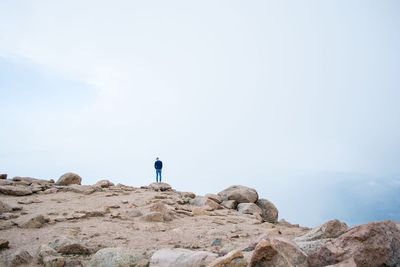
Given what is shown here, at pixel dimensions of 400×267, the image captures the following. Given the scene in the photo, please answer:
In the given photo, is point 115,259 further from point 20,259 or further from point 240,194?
point 240,194

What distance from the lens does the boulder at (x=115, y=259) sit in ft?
23.6

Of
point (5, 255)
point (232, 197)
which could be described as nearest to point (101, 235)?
point (5, 255)

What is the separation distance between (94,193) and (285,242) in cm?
1484

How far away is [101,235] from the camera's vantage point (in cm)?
1069

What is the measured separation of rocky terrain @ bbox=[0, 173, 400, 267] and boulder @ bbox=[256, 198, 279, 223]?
60 millimetres

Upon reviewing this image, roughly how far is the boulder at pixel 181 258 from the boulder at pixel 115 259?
19.5 inches

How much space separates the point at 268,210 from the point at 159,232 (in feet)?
31.0

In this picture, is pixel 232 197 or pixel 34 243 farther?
pixel 232 197

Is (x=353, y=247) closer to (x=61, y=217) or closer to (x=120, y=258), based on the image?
(x=120, y=258)

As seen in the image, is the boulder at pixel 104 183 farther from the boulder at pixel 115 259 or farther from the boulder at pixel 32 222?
the boulder at pixel 115 259

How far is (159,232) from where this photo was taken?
37.5 feet

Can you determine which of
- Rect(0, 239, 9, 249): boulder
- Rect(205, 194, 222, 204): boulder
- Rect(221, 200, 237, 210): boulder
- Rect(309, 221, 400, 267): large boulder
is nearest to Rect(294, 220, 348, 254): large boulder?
Rect(309, 221, 400, 267): large boulder

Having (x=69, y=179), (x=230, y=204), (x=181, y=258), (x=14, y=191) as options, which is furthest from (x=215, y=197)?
(x=181, y=258)

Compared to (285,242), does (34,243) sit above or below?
below
